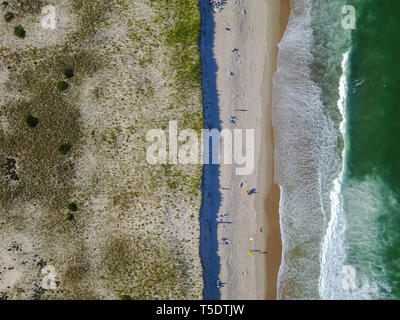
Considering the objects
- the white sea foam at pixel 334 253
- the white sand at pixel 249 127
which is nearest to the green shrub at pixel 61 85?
the white sand at pixel 249 127

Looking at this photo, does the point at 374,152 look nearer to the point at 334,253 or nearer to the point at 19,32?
the point at 334,253

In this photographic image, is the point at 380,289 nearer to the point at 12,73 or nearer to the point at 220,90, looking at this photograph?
the point at 220,90

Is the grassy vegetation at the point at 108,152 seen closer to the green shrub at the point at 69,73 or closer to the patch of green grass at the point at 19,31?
the green shrub at the point at 69,73

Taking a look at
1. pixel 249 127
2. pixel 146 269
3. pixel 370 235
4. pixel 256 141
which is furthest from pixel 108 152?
pixel 370 235

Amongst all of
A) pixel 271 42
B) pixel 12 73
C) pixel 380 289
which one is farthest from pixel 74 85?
pixel 380 289

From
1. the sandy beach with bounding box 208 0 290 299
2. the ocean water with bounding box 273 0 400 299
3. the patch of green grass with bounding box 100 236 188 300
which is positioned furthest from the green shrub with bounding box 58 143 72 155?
the ocean water with bounding box 273 0 400 299

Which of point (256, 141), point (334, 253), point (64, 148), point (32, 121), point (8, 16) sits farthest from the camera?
point (8, 16)
